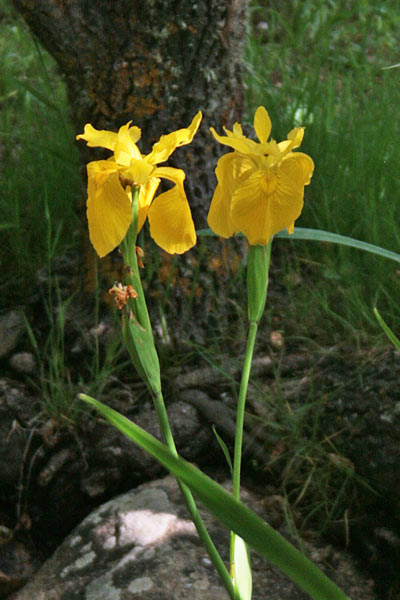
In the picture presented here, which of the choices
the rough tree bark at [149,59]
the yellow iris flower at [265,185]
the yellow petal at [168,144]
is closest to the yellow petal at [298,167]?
the yellow iris flower at [265,185]

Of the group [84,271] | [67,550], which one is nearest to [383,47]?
[84,271]

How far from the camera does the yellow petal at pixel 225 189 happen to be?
32.6 inches

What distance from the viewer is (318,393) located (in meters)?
1.64

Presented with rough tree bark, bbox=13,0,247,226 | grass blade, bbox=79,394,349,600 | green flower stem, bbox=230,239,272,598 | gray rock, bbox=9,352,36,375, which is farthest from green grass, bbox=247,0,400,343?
grass blade, bbox=79,394,349,600

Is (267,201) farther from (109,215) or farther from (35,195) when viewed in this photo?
(35,195)

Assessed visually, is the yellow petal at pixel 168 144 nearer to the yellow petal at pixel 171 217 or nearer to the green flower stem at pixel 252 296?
the yellow petal at pixel 171 217

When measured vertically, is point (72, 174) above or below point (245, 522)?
below

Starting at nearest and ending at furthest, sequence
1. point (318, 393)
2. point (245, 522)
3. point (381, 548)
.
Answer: point (245, 522), point (381, 548), point (318, 393)

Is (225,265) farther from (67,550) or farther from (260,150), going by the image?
(260,150)

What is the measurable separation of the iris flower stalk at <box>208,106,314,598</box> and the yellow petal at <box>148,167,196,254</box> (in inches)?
2.0

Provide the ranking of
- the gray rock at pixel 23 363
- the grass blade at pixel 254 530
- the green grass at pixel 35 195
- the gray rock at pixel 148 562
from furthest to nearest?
the green grass at pixel 35 195, the gray rock at pixel 23 363, the gray rock at pixel 148 562, the grass blade at pixel 254 530

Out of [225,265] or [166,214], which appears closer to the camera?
[166,214]

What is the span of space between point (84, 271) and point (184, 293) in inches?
11.3

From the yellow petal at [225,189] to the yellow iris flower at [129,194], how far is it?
0.05m
